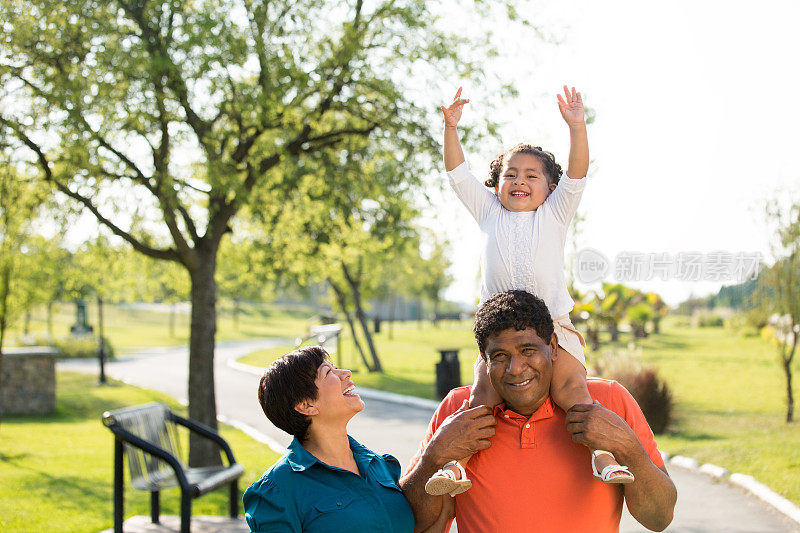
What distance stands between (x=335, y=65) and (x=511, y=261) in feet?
23.1

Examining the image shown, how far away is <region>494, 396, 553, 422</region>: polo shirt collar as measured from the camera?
285 centimetres

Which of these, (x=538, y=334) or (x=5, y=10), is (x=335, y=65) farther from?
(x=538, y=334)

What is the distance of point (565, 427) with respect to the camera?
288 centimetres

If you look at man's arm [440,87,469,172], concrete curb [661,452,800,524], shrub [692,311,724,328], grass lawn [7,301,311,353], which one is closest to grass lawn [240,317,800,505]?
concrete curb [661,452,800,524]

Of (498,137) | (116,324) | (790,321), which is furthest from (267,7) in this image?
(116,324)

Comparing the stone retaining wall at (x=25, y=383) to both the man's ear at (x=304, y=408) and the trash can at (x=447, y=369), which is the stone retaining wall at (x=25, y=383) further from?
the man's ear at (x=304, y=408)

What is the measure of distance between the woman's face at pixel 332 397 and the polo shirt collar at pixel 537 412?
535 millimetres

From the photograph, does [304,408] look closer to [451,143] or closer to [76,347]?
[451,143]

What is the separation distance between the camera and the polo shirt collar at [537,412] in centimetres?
285

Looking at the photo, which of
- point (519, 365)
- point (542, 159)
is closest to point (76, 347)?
point (542, 159)

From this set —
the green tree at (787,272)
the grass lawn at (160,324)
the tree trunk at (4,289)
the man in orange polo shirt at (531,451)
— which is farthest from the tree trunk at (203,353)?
the grass lawn at (160,324)

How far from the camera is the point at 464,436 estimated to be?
276 centimetres

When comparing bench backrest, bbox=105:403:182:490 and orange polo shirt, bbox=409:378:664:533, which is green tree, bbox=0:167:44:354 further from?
orange polo shirt, bbox=409:378:664:533

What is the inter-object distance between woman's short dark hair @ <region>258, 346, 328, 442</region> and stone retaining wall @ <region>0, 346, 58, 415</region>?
15.6 metres
